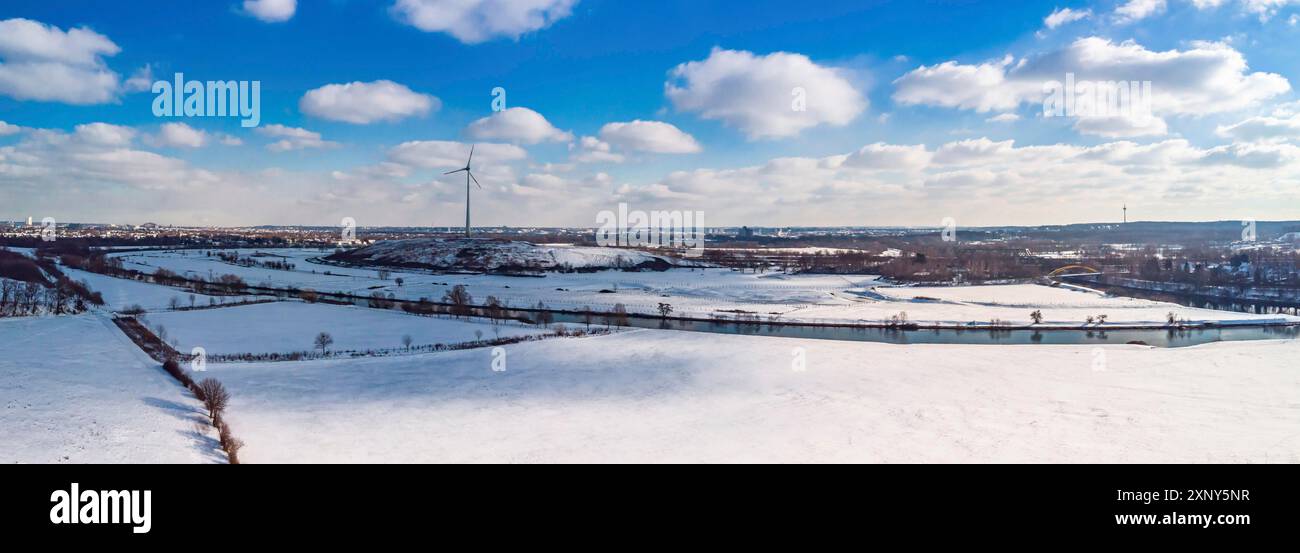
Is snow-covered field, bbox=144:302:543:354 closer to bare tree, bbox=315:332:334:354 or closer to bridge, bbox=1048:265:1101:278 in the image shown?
bare tree, bbox=315:332:334:354

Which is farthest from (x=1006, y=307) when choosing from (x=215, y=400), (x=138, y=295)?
(x=138, y=295)

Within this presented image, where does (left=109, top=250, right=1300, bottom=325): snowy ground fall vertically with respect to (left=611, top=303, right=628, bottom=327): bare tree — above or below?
above

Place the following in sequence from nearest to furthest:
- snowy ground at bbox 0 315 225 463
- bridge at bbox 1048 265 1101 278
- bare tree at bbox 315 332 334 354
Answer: snowy ground at bbox 0 315 225 463
bare tree at bbox 315 332 334 354
bridge at bbox 1048 265 1101 278

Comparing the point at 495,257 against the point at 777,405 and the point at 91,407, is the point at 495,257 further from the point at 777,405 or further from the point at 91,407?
the point at 777,405

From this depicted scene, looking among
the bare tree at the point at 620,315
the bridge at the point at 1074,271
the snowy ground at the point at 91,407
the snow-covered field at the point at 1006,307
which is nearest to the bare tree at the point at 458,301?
the bare tree at the point at 620,315

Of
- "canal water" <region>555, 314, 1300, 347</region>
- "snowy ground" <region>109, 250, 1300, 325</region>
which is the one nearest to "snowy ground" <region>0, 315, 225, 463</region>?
"canal water" <region>555, 314, 1300, 347</region>

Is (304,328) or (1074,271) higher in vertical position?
(1074,271)
